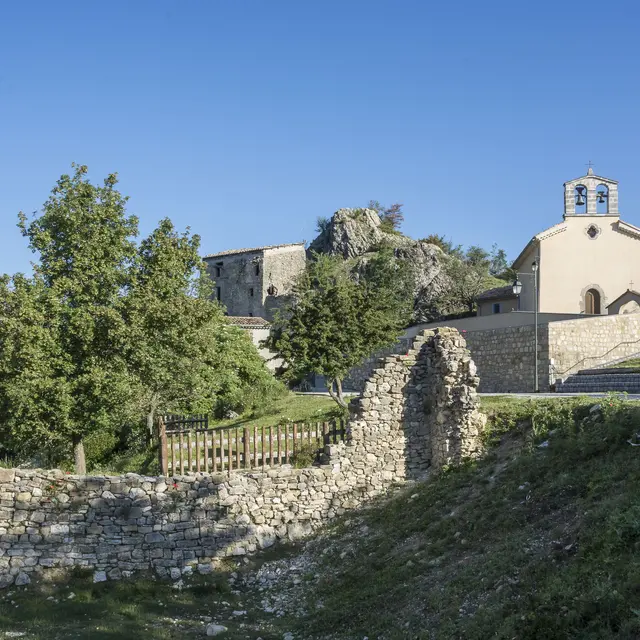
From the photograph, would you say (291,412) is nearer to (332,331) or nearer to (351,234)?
(332,331)

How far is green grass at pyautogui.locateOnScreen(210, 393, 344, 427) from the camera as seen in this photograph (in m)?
25.7

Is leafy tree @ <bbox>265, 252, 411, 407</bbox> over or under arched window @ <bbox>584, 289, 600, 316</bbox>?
under

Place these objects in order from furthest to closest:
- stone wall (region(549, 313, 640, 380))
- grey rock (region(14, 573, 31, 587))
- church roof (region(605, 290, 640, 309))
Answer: church roof (region(605, 290, 640, 309)), stone wall (region(549, 313, 640, 380)), grey rock (region(14, 573, 31, 587))

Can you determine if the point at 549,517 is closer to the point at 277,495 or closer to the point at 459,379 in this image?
the point at 459,379

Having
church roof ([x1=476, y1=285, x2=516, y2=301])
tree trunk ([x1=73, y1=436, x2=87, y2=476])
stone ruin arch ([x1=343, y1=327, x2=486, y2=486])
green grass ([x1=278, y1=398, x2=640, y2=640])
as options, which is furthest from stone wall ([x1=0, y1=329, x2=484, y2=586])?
church roof ([x1=476, y1=285, x2=516, y2=301])

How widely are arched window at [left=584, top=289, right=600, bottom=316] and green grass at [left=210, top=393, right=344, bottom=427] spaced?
18677 millimetres

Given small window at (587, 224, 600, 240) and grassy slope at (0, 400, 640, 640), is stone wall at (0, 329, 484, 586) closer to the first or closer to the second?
grassy slope at (0, 400, 640, 640)

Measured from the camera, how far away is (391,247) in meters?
64.9

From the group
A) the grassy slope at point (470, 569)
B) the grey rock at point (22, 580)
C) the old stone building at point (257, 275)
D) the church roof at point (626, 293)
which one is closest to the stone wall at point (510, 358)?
the church roof at point (626, 293)

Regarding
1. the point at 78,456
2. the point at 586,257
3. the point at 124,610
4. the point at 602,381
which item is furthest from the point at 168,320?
the point at 586,257

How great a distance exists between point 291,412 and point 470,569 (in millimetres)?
17547

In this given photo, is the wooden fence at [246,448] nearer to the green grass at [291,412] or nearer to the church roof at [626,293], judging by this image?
the green grass at [291,412]

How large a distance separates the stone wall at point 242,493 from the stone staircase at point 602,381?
9579mm

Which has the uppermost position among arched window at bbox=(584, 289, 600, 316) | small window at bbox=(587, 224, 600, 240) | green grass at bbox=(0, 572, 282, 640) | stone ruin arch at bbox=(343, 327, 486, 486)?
small window at bbox=(587, 224, 600, 240)
